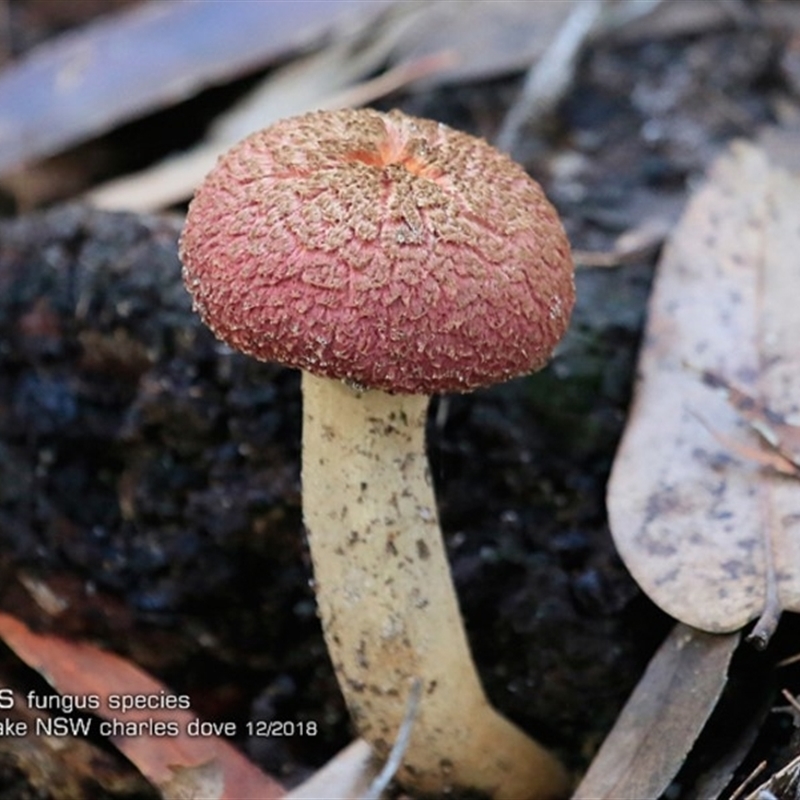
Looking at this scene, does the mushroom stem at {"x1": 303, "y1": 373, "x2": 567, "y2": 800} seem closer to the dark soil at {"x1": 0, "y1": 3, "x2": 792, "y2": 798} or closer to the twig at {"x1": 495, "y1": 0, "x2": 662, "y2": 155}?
the dark soil at {"x1": 0, "y1": 3, "x2": 792, "y2": 798}

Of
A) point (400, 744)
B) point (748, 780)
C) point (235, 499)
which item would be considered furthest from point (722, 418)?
point (235, 499)

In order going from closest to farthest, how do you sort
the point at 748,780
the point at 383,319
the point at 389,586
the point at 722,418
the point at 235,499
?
the point at 383,319 → the point at 748,780 → the point at 389,586 → the point at 722,418 → the point at 235,499

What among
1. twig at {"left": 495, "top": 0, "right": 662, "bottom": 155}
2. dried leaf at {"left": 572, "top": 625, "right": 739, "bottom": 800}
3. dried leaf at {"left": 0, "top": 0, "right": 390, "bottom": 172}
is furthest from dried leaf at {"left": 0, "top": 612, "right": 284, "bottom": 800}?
twig at {"left": 495, "top": 0, "right": 662, "bottom": 155}

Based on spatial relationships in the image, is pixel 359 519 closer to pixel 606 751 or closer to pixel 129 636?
pixel 606 751

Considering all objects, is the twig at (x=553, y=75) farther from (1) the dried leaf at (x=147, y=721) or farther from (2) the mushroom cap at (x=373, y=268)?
(1) the dried leaf at (x=147, y=721)

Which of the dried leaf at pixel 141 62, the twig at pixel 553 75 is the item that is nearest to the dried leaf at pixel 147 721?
the dried leaf at pixel 141 62

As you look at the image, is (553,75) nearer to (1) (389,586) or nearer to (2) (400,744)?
(1) (389,586)
